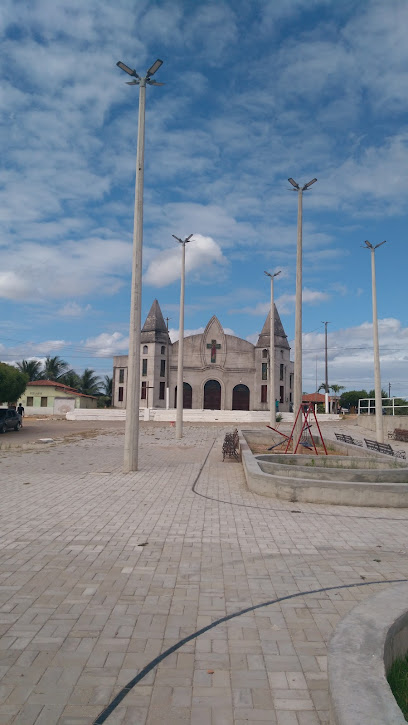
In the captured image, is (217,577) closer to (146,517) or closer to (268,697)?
(268,697)

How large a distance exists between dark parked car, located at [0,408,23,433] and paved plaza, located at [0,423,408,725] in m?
21.4

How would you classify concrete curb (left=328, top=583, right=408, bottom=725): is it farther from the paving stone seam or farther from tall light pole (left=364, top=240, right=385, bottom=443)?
tall light pole (left=364, top=240, right=385, bottom=443)

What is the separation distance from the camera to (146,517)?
25.1 ft

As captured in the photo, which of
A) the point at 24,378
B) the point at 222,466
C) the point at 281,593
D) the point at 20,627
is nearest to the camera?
the point at 20,627

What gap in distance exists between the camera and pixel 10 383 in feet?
94.5

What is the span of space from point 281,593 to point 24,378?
2962cm

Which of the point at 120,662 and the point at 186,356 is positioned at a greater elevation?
the point at 186,356

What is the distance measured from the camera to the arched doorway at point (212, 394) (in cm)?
5409

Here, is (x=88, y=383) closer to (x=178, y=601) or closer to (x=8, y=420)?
(x=8, y=420)

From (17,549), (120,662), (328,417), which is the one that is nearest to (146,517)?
(17,549)

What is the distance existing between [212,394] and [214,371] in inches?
97.4

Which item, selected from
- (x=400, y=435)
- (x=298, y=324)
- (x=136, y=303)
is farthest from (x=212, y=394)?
(x=136, y=303)

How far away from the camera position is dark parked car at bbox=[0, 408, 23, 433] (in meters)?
29.1

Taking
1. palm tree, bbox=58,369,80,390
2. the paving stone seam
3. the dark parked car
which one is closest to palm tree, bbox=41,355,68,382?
palm tree, bbox=58,369,80,390
